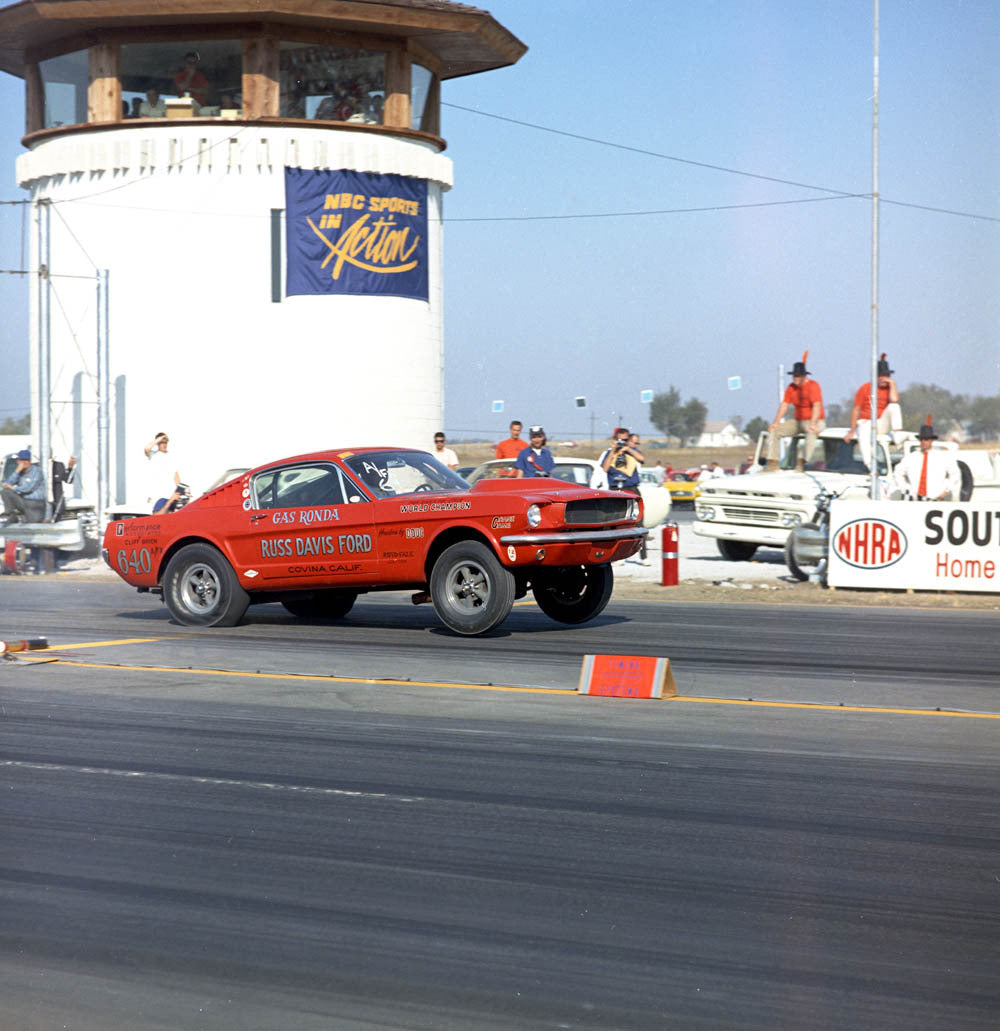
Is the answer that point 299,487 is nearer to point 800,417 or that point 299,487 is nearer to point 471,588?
point 471,588

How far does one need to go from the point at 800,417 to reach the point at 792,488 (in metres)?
1.36

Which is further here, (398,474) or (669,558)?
(669,558)

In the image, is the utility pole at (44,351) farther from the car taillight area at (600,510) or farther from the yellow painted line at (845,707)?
the yellow painted line at (845,707)

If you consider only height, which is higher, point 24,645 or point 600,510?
point 600,510

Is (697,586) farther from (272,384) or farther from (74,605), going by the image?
(272,384)

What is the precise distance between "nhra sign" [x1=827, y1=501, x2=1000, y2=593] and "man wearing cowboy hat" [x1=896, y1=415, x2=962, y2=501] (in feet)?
5.68

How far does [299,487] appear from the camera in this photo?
13.2m

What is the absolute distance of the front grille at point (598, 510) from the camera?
12117 mm

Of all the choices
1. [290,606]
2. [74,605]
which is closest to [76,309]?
[74,605]

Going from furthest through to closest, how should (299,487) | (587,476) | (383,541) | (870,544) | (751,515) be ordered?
1. (587,476)
2. (751,515)
3. (870,544)
4. (299,487)
5. (383,541)

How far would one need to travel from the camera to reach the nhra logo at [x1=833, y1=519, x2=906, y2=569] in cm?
1688

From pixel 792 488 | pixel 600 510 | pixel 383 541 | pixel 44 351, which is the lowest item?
pixel 383 541

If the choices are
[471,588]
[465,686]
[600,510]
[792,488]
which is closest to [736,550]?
[792,488]

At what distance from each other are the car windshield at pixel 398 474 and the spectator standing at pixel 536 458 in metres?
4.82
